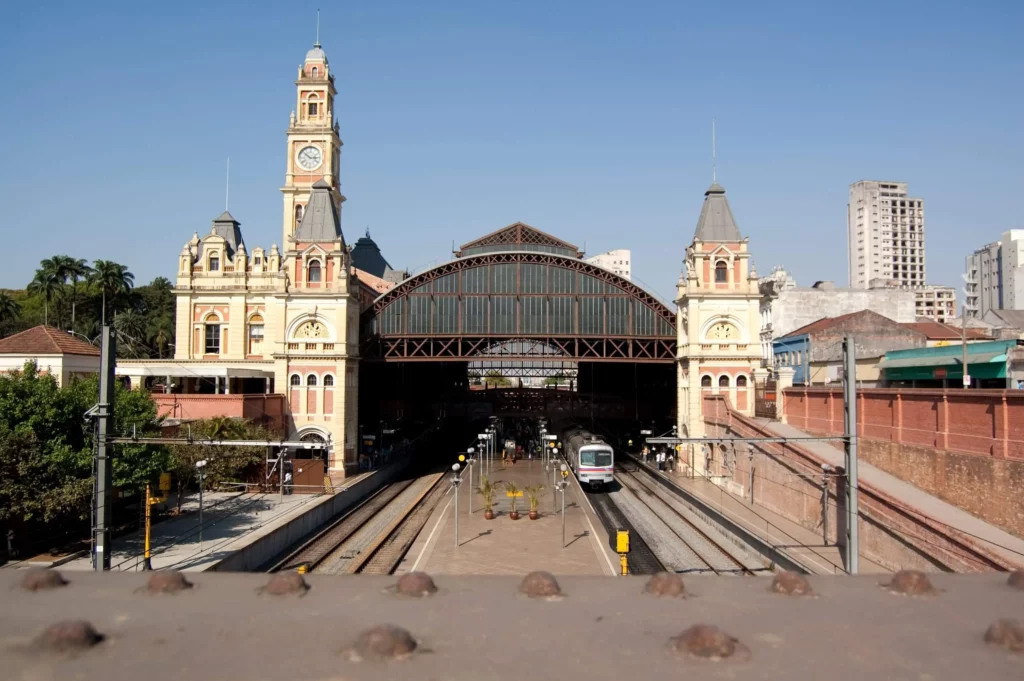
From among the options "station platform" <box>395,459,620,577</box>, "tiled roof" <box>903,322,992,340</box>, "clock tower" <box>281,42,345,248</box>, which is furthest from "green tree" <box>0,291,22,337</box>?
"tiled roof" <box>903,322,992,340</box>

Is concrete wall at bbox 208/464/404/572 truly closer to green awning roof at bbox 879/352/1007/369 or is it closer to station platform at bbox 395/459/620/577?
station platform at bbox 395/459/620/577

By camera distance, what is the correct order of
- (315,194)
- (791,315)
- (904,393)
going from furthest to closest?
(791,315) → (315,194) → (904,393)

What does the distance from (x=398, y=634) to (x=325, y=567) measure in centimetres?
2631

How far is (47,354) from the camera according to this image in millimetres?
45344

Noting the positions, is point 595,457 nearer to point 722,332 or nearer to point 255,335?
point 722,332

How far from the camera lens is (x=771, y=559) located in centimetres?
2911

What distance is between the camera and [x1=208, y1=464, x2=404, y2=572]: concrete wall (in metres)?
27.4

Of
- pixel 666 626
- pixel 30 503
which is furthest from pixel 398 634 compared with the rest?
pixel 30 503

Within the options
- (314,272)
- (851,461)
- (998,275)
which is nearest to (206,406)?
(314,272)

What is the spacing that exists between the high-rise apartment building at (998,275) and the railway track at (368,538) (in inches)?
4017

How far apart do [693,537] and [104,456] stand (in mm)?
24680

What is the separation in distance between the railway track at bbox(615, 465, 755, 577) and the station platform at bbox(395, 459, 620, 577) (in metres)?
3.50

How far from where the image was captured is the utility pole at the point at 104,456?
18.3 metres

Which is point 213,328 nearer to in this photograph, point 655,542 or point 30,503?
point 30,503
